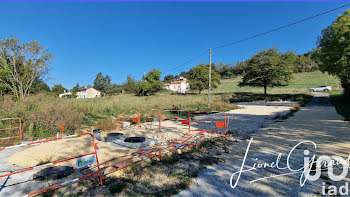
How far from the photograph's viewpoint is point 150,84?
133 ft

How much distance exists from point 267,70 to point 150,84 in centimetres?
2612

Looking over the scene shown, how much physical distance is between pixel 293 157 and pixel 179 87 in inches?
3051

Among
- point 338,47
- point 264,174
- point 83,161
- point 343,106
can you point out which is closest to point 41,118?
point 83,161

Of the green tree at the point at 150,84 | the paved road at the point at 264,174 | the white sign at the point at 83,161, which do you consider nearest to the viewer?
the paved road at the point at 264,174

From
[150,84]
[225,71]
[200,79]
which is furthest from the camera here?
[225,71]

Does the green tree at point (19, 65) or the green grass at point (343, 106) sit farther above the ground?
the green tree at point (19, 65)

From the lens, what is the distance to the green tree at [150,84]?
39969 mm

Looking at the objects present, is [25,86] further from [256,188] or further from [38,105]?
[256,188]

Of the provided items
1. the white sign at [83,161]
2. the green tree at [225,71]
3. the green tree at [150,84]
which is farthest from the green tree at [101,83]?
the white sign at [83,161]

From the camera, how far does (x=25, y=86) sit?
16.3 metres

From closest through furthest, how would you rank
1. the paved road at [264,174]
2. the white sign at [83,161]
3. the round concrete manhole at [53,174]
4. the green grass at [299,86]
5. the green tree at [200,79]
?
the paved road at [264,174] → the white sign at [83,161] → the round concrete manhole at [53,174] → the green tree at [200,79] → the green grass at [299,86]

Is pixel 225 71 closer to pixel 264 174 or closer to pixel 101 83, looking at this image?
pixel 101 83

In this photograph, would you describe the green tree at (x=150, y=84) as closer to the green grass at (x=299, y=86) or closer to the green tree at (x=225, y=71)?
the green grass at (x=299, y=86)

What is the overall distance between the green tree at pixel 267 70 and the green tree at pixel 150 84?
69.4 feet
